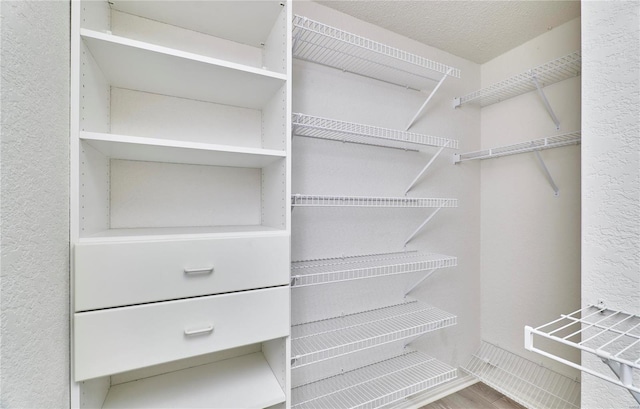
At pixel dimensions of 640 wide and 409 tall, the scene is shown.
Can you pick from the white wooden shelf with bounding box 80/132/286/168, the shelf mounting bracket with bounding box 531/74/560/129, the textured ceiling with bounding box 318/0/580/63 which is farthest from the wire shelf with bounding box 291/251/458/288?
the textured ceiling with bounding box 318/0/580/63

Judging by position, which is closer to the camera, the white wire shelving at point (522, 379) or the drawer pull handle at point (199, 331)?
the drawer pull handle at point (199, 331)

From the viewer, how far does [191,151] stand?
0.95 metres

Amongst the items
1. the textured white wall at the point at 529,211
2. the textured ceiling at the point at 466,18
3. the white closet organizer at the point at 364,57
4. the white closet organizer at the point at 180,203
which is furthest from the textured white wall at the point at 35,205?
the textured white wall at the point at 529,211

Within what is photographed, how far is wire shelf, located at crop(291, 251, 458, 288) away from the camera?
3.95 ft

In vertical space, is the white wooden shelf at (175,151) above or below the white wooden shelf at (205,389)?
above

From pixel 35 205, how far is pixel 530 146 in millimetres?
2168

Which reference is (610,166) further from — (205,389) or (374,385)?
(205,389)

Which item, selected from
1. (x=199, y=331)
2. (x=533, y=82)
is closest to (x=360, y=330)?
(x=199, y=331)

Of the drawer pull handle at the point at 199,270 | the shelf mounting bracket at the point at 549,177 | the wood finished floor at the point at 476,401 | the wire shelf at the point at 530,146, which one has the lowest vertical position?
the wood finished floor at the point at 476,401

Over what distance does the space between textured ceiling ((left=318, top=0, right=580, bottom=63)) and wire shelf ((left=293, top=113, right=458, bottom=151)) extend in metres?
0.67

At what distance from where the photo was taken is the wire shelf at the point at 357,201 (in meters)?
1.17

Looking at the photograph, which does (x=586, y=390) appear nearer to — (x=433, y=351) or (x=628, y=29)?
(x=433, y=351)

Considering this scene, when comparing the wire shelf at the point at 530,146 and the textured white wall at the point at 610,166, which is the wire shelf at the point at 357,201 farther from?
the textured white wall at the point at 610,166

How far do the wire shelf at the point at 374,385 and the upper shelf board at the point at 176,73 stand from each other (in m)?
1.44
